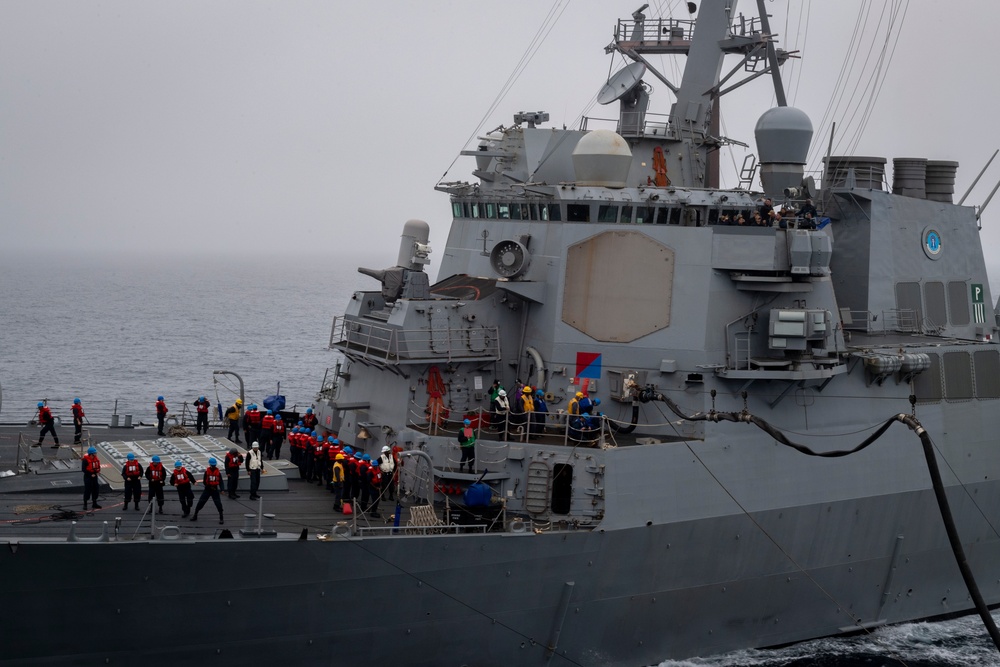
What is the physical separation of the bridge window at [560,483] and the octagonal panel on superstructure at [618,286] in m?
2.48

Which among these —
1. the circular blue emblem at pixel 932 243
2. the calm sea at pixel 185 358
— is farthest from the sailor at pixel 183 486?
the circular blue emblem at pixel 932 243

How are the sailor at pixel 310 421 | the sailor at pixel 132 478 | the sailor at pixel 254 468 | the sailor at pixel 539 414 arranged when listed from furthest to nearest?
1. the sailor at pixel 310 421
2. the sailor at pixel 539 414
3. the sailor at pixel 254 468
4. the sailor at pixel 132 478

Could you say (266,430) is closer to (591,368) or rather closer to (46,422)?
(46,422)

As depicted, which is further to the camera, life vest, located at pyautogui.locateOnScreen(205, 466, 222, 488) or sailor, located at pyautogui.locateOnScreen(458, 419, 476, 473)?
sailor, located at pyautogui.locateOnScreen(458, 419, 476, 473)

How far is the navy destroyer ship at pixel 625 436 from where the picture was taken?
13.9 m

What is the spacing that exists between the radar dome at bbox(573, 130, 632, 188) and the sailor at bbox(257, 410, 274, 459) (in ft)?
22.7

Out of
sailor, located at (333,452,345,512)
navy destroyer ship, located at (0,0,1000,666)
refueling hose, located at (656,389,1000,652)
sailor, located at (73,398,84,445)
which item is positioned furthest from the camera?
sailor, located at (73,398,84,445)

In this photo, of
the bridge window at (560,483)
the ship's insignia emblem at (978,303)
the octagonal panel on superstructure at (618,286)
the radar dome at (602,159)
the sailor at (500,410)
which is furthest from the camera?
the ship's insignia emblem at (978,303)

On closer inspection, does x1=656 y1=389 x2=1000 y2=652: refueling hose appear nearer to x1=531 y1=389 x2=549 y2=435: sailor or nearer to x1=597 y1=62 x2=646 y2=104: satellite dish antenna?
x1=531 y1=389 x2=549 y2=435: sailor

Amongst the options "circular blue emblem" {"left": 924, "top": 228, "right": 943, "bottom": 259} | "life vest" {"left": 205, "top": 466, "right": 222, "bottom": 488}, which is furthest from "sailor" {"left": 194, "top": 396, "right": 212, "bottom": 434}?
"circular blue emblem" {"left": 924, "top": 228, "right": 943, "bottom": 259}

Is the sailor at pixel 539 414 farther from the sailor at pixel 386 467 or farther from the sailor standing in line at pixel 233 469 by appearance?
the sailor standing in line at pixel 233 469

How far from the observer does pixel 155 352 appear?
2181 inches

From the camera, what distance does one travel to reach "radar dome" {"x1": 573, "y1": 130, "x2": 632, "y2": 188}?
1770 centimetres

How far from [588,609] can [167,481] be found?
6.80 meters
